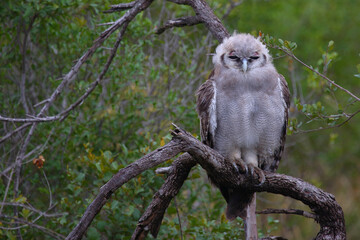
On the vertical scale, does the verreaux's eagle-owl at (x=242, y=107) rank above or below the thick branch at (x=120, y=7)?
below

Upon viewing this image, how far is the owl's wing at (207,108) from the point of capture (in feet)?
14.5

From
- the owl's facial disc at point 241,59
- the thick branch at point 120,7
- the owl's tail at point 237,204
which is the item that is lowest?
the owl's tail at point 237,204

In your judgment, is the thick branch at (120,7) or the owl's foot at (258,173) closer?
the owl's foot at (258,173)

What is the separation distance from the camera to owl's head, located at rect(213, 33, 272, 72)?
4453mm

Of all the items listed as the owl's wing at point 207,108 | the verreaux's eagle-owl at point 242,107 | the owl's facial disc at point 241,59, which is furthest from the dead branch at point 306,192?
the owl's facial disc at point 241,59

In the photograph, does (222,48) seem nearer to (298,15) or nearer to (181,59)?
(181,59)

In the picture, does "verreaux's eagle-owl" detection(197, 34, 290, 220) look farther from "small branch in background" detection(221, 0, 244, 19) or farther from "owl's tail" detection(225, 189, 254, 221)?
"small branch in background" detection(221, 0, 244, 19)

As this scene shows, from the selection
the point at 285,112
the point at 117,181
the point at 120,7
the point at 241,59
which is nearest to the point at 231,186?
the point at 285,112

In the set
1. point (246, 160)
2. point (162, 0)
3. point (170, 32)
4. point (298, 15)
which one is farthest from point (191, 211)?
point (298, 15)

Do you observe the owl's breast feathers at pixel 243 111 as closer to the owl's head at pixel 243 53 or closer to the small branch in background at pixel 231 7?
the owl's head at pixel 243 53

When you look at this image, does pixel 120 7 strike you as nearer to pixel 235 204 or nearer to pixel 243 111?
pixel 243 111

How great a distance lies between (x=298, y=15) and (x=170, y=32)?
3.73 metres

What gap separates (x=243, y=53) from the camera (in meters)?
4.45

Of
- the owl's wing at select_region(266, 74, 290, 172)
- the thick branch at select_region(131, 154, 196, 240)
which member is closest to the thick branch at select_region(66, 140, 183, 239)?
the thick branch at select_region(131, 154, 196, 240)
